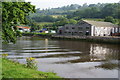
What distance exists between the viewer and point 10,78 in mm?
12320

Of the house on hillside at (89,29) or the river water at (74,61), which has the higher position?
the house on hillside at (89,29)

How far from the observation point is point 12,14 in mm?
18656

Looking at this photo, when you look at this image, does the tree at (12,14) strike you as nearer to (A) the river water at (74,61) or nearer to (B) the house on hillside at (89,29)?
(A) the river water at (74,61)

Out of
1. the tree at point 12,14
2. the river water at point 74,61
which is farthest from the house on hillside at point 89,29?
the tree at point 12,14

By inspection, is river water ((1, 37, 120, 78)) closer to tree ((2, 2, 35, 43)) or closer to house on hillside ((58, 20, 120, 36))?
tree ((2, 2, 35, 43))

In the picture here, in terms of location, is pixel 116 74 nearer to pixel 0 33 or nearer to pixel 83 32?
pixel 0 33

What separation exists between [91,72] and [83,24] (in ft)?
240

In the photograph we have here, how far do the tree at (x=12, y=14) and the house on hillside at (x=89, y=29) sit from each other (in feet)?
240

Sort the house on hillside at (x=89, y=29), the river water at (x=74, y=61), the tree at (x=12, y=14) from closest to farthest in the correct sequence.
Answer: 1. the tree at (x=12, y=14)
2. the river water at (x=74, y=61)
3. the house on hillside at (x=89, y=29)

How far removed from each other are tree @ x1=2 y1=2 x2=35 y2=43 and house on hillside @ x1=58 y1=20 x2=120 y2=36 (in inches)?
2881

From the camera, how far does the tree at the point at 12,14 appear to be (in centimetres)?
1828

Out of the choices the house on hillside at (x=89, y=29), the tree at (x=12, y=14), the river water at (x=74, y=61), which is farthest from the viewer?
the house on hillside at (x=89, y=29)

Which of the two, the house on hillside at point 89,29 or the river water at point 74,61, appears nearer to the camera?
the river water at point 74,61

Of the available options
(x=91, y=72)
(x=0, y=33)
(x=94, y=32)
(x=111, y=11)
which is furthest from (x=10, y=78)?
(x=111, y=11)
